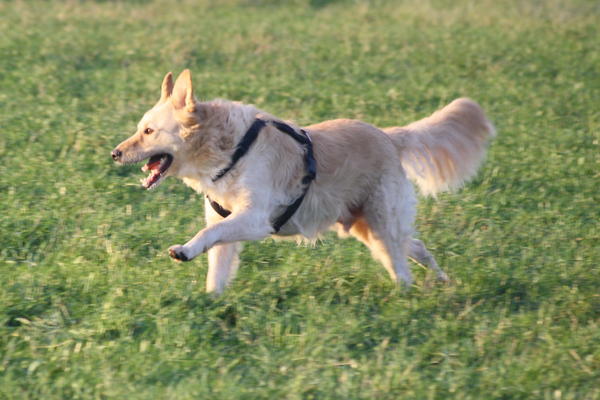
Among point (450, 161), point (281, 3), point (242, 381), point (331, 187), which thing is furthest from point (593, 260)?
point (281, 3)

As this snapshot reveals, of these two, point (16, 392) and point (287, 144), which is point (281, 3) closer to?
point (287, 144)

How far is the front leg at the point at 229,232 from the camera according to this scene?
479cm

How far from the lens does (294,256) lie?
19.8 feet

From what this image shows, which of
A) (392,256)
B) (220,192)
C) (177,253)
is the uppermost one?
(220,192)

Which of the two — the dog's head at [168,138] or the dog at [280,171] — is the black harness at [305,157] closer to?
the dog at [280,171]

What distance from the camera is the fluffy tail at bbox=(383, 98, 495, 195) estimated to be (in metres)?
6.22

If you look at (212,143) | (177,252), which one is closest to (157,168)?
(212,143)

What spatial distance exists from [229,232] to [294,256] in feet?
3.57

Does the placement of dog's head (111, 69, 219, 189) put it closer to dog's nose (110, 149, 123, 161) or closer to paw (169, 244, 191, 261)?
dog's nose (110, 149, 123, 161)

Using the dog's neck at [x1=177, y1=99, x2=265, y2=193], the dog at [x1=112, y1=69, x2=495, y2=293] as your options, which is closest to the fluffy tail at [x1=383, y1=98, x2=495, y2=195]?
the dog at [x1=112, y1=69, x2=495, y2=293]

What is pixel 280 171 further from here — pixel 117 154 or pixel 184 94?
pixel 117 154

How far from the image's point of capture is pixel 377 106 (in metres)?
10.1

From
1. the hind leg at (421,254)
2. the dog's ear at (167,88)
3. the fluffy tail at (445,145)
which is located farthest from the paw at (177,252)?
the fluffy tail at (445,145)

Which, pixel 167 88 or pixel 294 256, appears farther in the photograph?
pixel 294 256
